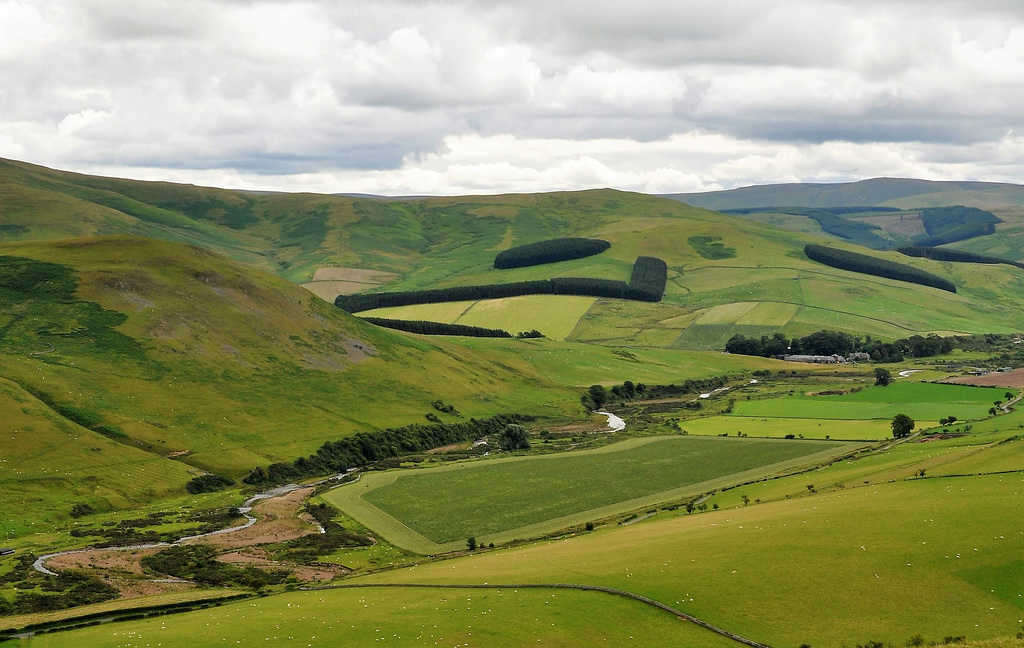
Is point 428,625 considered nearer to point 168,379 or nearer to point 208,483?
point 208,483

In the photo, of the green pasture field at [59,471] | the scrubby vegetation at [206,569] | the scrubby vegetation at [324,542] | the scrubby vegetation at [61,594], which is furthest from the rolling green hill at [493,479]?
the scrubby vegetation at [206,569]

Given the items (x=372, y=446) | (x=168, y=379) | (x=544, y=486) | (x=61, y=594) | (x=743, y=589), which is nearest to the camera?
(x=743, y=589)

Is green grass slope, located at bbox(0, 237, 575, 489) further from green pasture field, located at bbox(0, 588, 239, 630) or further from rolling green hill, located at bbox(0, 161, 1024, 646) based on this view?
green pasture field, located at bbox(0, 588, 239, 630)

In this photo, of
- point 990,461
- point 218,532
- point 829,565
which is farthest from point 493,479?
point 829,565

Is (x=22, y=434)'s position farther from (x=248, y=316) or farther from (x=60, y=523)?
(x=248, y=316)

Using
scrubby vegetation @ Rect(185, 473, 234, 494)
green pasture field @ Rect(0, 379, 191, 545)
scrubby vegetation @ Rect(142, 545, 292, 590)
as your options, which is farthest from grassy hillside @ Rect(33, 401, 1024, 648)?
scrubby vegetation @ Rect(185, 473, 234, 494)

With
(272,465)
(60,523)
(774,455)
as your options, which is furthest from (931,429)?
(60,523)
